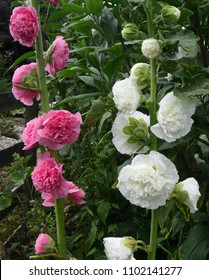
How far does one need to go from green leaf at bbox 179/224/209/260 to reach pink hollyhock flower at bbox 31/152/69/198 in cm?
40

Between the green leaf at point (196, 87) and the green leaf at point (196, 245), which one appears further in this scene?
the green leaf at point (196, 245)

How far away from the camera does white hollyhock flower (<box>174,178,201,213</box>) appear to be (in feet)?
3.72

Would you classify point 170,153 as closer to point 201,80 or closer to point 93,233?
point 201,80

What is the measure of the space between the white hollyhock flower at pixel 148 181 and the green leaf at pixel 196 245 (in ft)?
1.24

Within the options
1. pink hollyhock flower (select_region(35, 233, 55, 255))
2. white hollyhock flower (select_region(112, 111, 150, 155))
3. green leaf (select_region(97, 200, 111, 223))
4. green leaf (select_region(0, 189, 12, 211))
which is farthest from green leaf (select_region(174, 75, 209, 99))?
green leaf (select_region(0, 189, 12, 211))

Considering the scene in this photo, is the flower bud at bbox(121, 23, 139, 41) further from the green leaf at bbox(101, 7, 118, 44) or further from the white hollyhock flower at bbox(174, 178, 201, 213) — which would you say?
the white hollyhock flower at bbox(174, 178, 201, 213)

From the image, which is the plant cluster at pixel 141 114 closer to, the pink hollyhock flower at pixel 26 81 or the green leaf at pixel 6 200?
the pink hollyhock flower at pixel 26 81

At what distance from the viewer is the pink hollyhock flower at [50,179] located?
4.15 feet

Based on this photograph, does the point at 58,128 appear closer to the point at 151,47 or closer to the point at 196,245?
the point at 151,47

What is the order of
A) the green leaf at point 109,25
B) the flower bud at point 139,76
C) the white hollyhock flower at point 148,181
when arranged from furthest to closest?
the green leaf at point 109,25
the flower bud at point 139,76
the white hollyhock flower at point 148,181

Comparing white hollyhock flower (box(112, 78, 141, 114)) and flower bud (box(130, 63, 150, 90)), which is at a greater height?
flower bud (box(130, 63, 150, 90))

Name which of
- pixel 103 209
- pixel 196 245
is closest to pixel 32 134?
pixel 196 245

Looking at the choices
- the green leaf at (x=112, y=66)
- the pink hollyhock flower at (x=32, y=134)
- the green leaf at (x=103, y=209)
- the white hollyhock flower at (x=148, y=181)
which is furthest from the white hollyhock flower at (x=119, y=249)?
the green leaf at (x=103, y=209)

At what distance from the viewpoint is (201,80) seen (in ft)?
3.77
